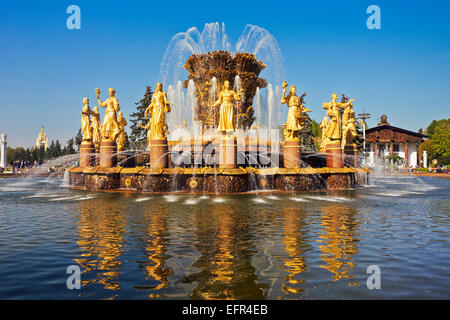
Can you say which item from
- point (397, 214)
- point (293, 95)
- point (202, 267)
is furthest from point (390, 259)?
point (293, 95)

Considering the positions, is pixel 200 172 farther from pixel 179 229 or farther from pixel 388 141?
pixel 388 141

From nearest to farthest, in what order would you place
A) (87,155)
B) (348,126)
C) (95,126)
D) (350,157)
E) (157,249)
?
1. (157,249)
2. (87,155)
3. (350,157)
4. (348,126)
5. (95,126)

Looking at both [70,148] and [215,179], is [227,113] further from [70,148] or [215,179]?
[70,148]

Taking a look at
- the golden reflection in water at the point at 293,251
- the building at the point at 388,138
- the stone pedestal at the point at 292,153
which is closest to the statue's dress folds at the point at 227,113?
the stone pedestal at the point at 292,153

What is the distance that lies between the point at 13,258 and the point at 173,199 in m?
9.19

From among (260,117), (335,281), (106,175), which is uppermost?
(260,117)

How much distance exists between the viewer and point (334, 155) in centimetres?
2227

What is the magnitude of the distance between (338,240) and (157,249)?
13.2 ft

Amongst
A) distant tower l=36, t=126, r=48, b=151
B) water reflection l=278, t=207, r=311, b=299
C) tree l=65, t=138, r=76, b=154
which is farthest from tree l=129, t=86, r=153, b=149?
distant tower l=36, t=126, r=48, b=151

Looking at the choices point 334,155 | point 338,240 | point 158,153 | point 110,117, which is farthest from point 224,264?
point 110,117

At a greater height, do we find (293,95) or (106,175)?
(293,95)

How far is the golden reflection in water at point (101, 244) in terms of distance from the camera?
541 centimetres

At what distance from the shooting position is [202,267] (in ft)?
19.2

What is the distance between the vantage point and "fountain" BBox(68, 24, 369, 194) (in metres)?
18.3
